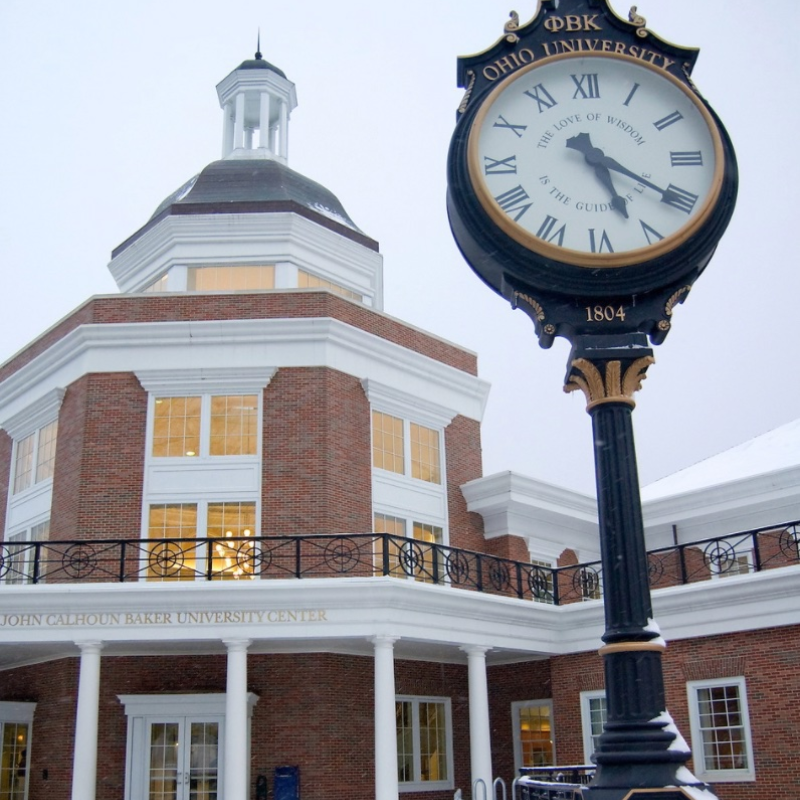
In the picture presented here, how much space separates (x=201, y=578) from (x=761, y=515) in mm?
13272

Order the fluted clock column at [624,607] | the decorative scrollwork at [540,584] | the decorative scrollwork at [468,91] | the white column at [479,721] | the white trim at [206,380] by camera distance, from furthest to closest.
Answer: the white trim at [206,380], the decorative scrollwork at [540,584], the white column at [479,721], the decorative scrollwork at [468,91], the fluted clock column at [624,607]

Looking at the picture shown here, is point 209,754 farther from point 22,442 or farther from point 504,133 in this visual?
point 504,133

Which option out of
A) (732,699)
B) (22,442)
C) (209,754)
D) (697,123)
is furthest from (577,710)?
(697,123)

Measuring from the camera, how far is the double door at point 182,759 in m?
19.7

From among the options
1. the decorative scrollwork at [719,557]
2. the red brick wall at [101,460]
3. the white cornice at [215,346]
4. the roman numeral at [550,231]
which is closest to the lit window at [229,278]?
the white cornice at [215,346]

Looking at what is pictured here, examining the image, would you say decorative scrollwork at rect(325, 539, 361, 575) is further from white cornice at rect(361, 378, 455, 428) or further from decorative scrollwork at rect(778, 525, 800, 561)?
decorative scrollwork at rect(778, 525, 800, 561)

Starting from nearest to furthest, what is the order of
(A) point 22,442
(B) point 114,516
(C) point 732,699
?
(C) point 732,699
(B) point 114,516
(A) point 22,442

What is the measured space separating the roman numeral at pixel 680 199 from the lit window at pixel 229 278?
20.6 m

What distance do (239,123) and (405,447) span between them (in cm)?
1370

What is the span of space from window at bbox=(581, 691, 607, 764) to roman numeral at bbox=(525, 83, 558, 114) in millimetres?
15240

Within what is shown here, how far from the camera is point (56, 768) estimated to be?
2019 cm

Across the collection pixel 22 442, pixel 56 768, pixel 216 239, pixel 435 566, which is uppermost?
pixel 216 239

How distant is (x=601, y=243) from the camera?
21.6 feet

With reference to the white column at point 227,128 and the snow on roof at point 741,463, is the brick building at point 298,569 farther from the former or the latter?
the white column at point 227,128
